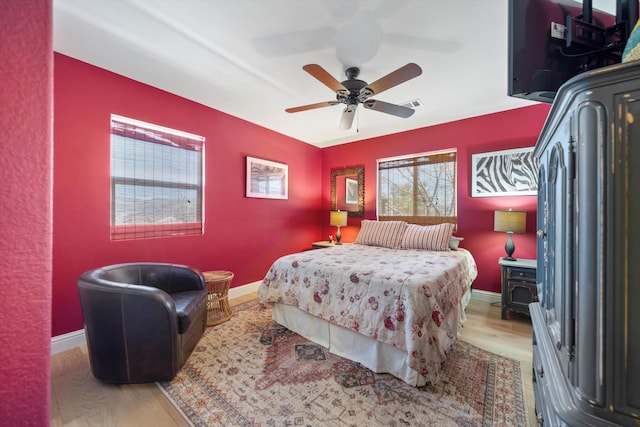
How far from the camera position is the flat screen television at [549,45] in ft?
3.35

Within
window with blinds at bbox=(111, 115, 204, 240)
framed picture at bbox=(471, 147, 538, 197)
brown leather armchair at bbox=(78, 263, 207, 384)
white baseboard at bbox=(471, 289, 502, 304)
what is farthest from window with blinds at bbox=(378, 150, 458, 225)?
brown leather armchair at bbox=(78, 263, 207, 384)

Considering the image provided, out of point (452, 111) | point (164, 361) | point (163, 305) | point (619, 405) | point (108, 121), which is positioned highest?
point (452, 111)

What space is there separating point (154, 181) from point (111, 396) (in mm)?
2015

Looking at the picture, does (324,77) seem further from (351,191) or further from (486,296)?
(486,296)

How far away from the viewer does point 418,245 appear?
10.9ft

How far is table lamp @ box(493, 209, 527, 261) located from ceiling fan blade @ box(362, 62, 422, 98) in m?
2.05

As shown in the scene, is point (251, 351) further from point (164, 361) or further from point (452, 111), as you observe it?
point (452, 111)

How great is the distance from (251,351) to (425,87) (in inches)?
126

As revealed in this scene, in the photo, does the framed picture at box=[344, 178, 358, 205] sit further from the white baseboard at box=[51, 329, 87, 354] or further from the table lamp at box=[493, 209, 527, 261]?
the white baseboard at box=[51, 329, 87, 354]

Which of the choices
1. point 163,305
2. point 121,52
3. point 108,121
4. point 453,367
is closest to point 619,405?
point 453,367

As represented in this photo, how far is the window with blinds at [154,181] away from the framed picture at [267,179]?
75cm

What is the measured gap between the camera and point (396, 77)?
1.98m

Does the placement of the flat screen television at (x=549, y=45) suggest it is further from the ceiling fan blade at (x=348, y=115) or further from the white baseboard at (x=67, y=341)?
the white baseboard at (x=67, y=341)

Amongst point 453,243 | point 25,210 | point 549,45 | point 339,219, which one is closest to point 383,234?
point 453,243
